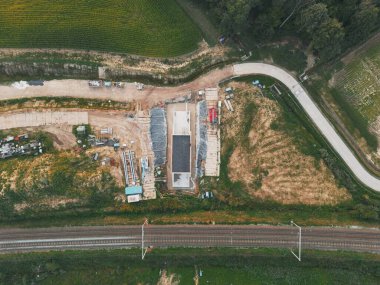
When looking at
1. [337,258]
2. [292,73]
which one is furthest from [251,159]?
[337,258]

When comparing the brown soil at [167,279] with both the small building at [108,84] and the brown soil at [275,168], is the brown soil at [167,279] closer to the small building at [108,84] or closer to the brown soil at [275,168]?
the brown soil at [275,168]

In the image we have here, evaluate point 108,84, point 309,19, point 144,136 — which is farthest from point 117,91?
point 309,19

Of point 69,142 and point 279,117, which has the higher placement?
point 279,117

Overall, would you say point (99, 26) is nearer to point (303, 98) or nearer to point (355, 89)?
point (303, 98)

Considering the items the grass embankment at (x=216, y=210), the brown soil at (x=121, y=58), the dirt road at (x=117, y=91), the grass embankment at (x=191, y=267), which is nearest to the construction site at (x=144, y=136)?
the dirt road at (x=117, y=91)

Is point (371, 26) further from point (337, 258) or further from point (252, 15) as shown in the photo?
point (337, 258)

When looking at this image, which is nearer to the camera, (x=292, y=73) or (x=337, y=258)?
(x=337, y=258)
